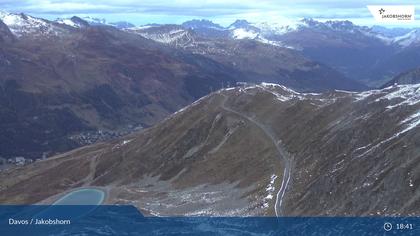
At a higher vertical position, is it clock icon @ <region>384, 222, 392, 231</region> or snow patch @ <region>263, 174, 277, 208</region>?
clock icon @ <region>384, 222, 392, 231</region>

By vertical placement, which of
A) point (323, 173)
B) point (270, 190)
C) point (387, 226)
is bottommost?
point (270, 190)

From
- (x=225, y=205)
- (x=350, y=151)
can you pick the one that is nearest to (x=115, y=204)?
(x=225, y=205)

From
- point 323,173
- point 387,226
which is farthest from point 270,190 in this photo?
point 387,226

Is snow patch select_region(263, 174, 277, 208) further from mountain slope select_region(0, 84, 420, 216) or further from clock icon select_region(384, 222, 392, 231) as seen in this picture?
clock icon select_region(384, 222, 392, 231)

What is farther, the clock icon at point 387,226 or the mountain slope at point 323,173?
the mountain slope at point 323,173

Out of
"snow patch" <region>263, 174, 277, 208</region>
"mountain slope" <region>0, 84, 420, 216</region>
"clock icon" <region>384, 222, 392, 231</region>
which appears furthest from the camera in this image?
"snow patch" <region>263, 174, 277, 208</region>

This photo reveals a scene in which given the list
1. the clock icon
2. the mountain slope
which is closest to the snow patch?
the mountain slope

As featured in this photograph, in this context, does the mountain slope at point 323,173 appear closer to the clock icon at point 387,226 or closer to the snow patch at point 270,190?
the snow patch at point 270,190

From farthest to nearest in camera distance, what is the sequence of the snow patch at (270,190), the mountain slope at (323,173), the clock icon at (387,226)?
the snow patch at (270,190)
the mountain slope at (323,173)
the clock icon at (387,226)

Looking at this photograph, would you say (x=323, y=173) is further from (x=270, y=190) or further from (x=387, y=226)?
(x=387, y=226)

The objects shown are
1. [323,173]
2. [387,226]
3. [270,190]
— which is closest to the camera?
[387,226]

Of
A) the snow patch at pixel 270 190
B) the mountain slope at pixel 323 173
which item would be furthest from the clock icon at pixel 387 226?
the snow patch at pixel 270 190
